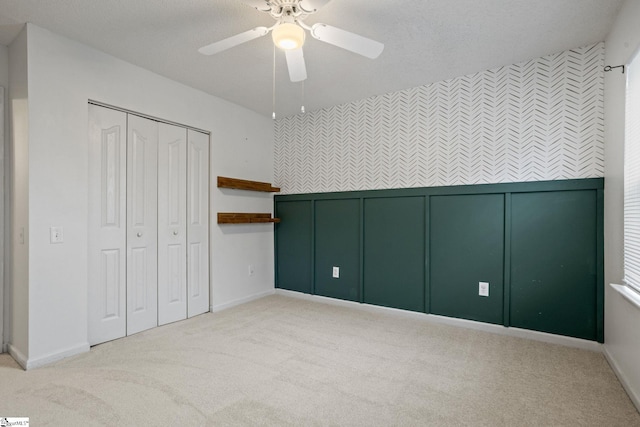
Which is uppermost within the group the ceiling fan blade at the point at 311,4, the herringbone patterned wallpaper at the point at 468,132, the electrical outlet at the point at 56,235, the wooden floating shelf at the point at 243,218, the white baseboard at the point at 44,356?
the ceiling fan blade at the point at 311,4

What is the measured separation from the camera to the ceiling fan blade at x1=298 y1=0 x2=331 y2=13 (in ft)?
5.51

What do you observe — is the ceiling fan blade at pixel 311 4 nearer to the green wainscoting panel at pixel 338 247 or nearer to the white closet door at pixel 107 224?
the white closet door at pixel 107 224

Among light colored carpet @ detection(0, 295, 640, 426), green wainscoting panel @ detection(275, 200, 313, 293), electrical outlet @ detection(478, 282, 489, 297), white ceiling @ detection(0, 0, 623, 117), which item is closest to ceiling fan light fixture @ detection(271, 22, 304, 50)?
white ceiling @ detection(0, 0, 623, 117)

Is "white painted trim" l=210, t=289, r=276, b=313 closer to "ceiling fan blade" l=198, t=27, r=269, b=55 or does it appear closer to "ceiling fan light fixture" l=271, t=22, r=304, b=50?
"ceiling fan blade" l=198, t=27, r=269, b=55

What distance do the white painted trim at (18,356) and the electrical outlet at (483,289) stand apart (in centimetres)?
358

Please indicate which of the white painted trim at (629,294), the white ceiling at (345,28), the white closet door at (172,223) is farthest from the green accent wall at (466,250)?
the white closet door at (172,223)

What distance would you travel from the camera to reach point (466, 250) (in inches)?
119

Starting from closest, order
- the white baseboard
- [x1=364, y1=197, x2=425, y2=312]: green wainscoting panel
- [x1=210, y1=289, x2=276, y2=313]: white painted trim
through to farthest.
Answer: the white baseboard
[x1=364, y1=197, x2=425, y2=312]: green wainscoting panel
[x1=210, y1=289, x2=276, y2=313]: white painted trim

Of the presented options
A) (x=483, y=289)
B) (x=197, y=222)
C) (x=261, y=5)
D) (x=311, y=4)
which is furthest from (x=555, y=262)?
(x=197, y=222)

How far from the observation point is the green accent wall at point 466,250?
2.55 meters

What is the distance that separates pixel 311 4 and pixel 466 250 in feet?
7.97

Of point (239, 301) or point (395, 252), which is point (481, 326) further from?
point (239, 301)

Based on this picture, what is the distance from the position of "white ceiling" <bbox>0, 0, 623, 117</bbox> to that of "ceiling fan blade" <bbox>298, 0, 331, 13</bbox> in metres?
0.27

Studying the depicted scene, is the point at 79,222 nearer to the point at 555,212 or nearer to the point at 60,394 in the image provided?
the point at 60,394
